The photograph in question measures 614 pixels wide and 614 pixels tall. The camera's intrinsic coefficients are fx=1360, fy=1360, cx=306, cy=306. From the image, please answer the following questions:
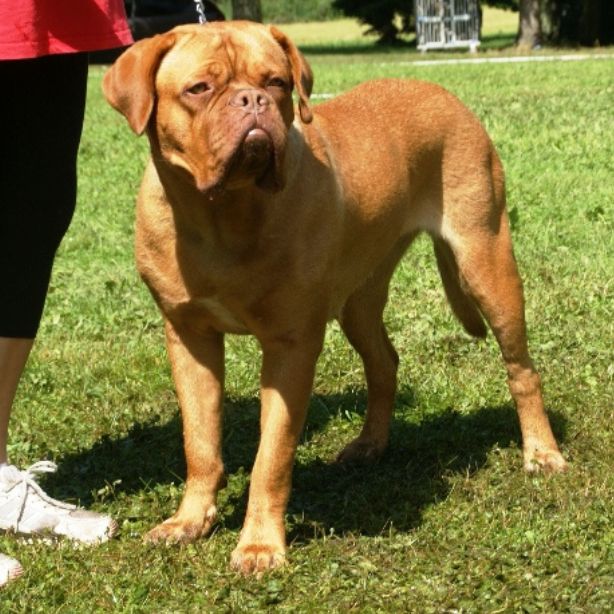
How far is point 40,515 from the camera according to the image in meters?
4.21

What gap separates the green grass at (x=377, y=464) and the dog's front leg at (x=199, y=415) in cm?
12

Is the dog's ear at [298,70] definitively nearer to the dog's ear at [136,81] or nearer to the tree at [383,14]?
the dog's ear at [136,81]

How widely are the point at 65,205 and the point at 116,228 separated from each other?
14.6ft

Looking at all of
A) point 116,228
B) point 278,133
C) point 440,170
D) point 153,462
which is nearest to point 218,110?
point 278,133

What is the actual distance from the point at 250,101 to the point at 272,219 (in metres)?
0.42

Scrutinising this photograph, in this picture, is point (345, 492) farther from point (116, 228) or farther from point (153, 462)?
point (116, 228)

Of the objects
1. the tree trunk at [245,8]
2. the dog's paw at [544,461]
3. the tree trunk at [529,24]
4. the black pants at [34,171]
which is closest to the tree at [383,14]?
the tree trunk at [529,24]

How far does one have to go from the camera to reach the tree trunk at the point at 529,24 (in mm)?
30344

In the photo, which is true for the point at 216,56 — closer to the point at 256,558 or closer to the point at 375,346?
the point at 256,558

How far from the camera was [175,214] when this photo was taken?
13.0 ft

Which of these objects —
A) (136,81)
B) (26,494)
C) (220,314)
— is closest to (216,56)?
(136,81)

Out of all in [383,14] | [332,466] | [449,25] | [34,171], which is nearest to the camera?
[34,171]

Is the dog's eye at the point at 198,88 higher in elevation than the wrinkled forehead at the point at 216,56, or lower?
lower

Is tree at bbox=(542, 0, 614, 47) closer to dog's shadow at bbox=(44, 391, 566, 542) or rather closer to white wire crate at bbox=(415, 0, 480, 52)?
white wire crate at bbox=(415, 0, 480, 52)
